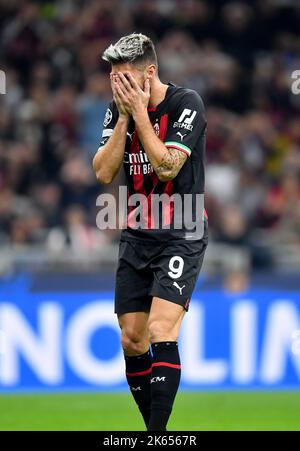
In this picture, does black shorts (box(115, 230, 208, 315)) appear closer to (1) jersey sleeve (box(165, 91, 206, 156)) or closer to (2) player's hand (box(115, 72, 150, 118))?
(1) jersey sleeve (box(165, 91, 206, 156))

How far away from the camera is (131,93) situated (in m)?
5.64

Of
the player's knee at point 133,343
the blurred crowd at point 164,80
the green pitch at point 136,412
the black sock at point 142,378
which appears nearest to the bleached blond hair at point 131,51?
the player's knee at point 133,343

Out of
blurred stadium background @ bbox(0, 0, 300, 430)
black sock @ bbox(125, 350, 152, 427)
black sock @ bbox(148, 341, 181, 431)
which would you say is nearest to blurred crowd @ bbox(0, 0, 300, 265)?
blurred stadium background @ bbox(0, 0, 300, 430)

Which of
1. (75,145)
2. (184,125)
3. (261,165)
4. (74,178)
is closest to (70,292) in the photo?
(74,178)

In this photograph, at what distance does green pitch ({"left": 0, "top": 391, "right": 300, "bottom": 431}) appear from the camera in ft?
26.6

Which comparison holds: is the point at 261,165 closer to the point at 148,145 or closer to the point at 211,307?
the point at 211,307

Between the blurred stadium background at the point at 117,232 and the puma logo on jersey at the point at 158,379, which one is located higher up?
the blurred stadium background at the point at 117,232

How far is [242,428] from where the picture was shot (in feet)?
26.3

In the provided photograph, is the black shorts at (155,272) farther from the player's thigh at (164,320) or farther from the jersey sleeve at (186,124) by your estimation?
the jersey sleeve at (186,124)

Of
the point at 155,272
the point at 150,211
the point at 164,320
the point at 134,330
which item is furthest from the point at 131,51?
the point at 134,330

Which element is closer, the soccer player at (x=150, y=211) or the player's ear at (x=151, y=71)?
the soccer player at (x=150, y=211)

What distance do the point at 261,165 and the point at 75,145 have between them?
2.26 metres

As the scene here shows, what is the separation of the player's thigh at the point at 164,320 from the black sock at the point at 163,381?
39 millimetres

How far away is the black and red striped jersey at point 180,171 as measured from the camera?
19.2 ft
